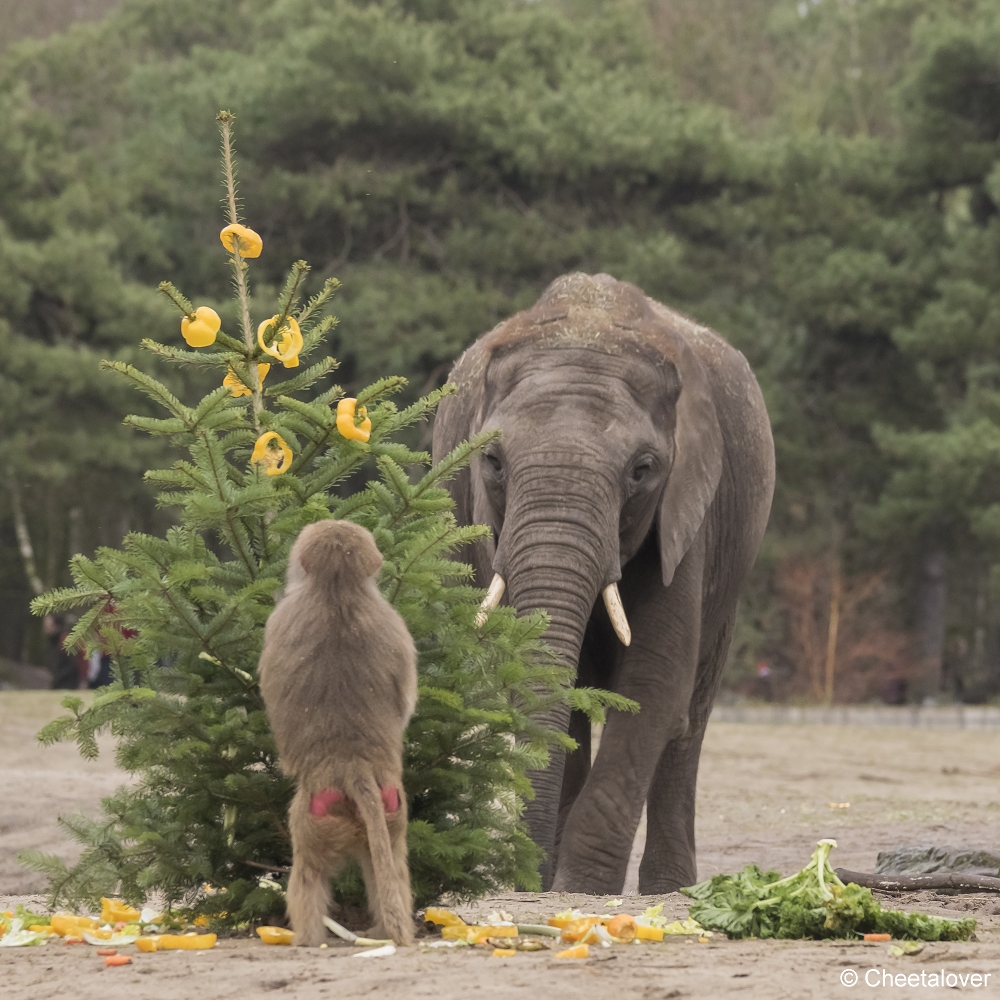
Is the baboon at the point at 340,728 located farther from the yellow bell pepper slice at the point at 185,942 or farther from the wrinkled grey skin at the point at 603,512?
the wrinkled grey skin at the point at 603,512

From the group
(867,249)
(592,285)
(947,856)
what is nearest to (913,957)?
(947,856)

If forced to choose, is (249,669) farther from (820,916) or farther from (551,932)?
(820,916)

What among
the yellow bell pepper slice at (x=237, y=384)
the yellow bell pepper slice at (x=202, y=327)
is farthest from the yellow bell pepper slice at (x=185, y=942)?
the yellow bell pepper slice at (x=202, y=327)

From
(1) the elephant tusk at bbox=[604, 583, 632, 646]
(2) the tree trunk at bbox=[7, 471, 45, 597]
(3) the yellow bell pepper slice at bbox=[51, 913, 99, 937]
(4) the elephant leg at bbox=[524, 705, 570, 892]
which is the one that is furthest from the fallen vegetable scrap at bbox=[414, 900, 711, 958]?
(2) the tree trunk at bbox=[7, 471, 45, 597]

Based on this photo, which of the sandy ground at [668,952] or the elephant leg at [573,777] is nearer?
the sandy ground at [668,952]

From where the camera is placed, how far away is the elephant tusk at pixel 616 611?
7.86 m

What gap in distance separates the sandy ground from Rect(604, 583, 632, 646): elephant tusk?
125 cm

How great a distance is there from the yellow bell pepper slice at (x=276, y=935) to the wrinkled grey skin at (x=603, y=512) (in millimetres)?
2185

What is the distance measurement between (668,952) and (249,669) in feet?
5.26

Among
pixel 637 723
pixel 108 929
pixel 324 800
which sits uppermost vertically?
pixel 637 723

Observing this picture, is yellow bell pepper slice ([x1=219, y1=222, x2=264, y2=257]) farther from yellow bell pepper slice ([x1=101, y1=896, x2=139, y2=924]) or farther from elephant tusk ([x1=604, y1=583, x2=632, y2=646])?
elephant tusk ([x1=604, y1=583, x2=632, y2=646])

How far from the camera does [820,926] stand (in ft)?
18.7

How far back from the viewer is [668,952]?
5293mm

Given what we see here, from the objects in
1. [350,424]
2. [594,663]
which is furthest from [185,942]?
[594,663]
